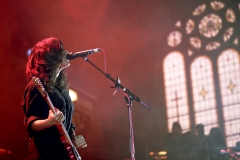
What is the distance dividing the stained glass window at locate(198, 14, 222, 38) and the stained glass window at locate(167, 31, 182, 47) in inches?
20.3

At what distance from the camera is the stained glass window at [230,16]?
7.40 m

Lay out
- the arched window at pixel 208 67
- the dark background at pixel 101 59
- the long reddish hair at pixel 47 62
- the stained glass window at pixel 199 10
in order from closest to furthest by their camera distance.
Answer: the long reddish hair at pixel 47 62 → the dark background at pixel 101 59 → the arched window at pixel 208 67 → the stained glass window at pixel 199 10

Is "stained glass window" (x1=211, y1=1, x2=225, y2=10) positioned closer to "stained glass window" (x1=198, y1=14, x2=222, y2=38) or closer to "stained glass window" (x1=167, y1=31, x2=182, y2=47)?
"stained glass window" (x1=198, y1=14, x2=222, y2=38)

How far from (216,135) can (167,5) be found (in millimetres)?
3050

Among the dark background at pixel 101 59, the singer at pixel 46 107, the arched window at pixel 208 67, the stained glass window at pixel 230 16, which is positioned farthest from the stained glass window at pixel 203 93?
the singer at pixel 46 107

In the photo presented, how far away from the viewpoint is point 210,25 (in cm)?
761

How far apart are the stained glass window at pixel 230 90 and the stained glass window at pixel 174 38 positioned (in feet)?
3.49

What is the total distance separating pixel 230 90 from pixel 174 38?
70.9 inches

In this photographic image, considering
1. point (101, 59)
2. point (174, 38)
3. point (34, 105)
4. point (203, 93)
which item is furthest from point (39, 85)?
point (174, 38)

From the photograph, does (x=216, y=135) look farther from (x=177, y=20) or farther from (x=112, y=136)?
(x=177, y=20)

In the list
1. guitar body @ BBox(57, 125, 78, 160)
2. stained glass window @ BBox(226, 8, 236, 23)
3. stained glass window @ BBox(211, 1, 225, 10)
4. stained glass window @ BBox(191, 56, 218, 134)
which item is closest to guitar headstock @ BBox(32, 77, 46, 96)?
guitar body @ BBox(57, 125, 78, 160)

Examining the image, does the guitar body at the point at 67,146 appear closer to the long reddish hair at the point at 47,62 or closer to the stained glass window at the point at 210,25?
the long reddish hair at the point at 47,62

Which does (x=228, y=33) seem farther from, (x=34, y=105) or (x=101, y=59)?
(x=34, y=105)

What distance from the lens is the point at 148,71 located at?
7.47 meters
